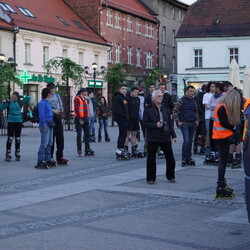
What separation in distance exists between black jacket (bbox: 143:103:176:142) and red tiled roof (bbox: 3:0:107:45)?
35413 millimetres

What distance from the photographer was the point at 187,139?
14.8 meters

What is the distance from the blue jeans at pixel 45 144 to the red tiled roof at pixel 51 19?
3250cm

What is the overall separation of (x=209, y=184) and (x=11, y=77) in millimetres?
20521

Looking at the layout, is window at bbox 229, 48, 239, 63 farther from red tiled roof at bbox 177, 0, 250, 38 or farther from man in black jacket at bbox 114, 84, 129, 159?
man in black jacket at bbox 114, 84, 129, 159

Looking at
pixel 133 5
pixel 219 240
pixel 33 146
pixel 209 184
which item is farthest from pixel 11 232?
pixel 133 5

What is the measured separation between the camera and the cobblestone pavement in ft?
23.6

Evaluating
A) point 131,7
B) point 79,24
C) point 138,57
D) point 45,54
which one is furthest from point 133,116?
point 138,57

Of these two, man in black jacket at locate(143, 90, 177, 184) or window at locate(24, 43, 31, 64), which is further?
window at locate(24, 43, 31, 64)

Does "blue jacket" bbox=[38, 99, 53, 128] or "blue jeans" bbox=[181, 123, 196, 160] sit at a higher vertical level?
"blue jacket" bbox=[38, 99, 53, 128]

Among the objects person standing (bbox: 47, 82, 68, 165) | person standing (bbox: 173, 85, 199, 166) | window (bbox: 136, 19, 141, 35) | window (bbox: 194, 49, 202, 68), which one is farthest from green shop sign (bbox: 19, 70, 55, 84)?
person standing (bbox: 173, 85, 199, 166)

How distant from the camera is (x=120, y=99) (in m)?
16.8

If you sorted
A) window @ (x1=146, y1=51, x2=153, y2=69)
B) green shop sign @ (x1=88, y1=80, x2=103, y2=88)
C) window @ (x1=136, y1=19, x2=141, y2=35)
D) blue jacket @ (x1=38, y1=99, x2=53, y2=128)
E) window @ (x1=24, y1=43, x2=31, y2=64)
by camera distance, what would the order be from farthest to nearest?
window @ (x1=146, y1=51, x2=153, y2=69) → window @ (x1=136, y1=19, x2=141, y2=35) → green shop sign @ (x1=88, y1=80, x2=103, y2=88) → window @ (x1=24, y1=43, x2=31, y2=64) → blue jacket @ (x1=38, y1=99, x2=53, y2=128)

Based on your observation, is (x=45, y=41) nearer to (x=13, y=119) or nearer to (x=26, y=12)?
(x=26, y=12)

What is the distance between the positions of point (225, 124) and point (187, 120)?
495 centimetres
